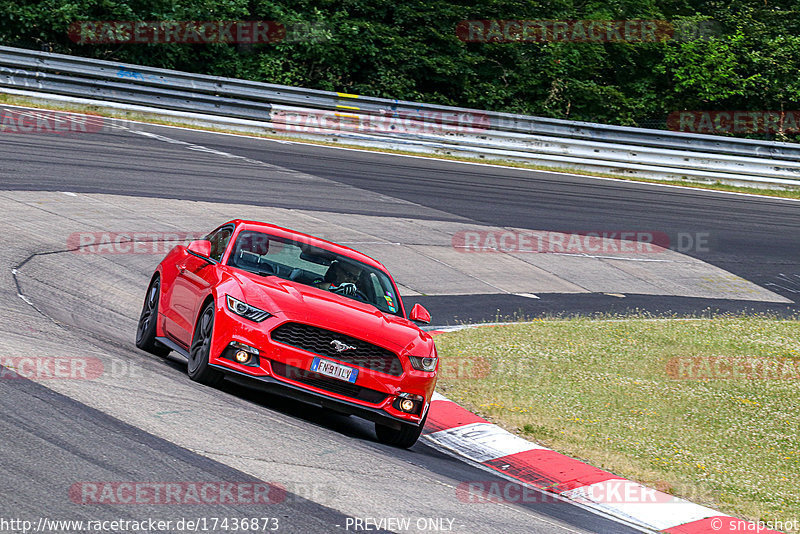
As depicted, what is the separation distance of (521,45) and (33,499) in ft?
92.7

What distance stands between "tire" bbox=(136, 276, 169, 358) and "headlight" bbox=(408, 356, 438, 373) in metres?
2.74

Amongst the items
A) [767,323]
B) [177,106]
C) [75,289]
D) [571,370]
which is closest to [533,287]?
[767,323]

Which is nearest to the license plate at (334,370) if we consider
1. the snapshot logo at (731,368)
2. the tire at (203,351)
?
the tire at (203,351)

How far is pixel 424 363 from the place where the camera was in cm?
809

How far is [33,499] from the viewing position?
4.86m

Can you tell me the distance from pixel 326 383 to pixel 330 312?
23.0 inches

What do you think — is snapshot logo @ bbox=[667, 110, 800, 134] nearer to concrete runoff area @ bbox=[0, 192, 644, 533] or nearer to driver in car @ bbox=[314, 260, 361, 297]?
concrete runoff area @ bbox=[0, 192, 644, 533]

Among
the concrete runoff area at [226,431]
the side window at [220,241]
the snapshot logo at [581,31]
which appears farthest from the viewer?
the snapshot logo at [581,31]

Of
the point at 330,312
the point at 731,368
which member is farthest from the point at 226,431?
the point at 731,368

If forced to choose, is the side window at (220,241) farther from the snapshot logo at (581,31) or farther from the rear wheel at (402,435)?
the snapshot logo at (581,31)

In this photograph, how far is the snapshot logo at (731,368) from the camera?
1134 centimetres

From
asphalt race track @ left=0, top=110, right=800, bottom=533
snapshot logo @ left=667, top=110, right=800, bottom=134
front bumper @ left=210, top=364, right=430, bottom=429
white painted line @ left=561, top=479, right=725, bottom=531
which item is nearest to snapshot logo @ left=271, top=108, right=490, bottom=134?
asphalt race track @ left=0, top=110, right=800, bottom=533

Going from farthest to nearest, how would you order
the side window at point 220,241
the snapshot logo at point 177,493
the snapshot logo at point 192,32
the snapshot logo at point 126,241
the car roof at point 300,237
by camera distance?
the snapshot logo at point 192,32 → the snapshot logo at point 126,241 → the car roof at point 300,237 → the side window at point 220,241 → the snapshot logo at point 177,493

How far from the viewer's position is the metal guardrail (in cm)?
2459
